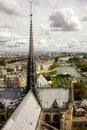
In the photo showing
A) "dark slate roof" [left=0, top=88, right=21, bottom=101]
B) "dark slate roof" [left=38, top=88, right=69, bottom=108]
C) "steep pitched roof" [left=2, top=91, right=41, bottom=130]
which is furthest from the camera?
"dark slate roof" [left=0, top=88, right=21, bottom=101]

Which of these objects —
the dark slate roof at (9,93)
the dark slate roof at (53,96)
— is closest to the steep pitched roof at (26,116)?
the dark slate roof at (53,96)

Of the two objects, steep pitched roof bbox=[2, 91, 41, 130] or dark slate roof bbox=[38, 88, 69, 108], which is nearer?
steep pitched roof bbox=[2, 91, 41, 130]

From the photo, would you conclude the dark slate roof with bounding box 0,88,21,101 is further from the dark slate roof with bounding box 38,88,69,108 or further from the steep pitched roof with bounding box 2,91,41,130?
the steep pitched roof with bounding box 2,91,41,130

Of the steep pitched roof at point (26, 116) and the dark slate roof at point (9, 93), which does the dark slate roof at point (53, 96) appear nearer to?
the steep pitched roof at point (26, 116)

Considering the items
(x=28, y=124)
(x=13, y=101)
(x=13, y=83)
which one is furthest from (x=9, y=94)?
(x=13, y=83)

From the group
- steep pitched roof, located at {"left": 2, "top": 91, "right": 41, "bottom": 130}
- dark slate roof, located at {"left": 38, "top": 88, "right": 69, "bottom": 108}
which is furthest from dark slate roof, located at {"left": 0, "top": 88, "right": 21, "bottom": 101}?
steep pitched roof, located at {"left": 2, "top": 91, "right": 41, "bottom": 130}

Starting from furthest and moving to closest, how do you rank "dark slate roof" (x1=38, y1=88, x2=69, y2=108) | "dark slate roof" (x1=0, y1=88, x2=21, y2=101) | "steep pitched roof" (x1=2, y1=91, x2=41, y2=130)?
"dark slate roof" (x1=0, y1=88, x2=21, y2=101)
"dark slate roof" (x1=38, y1=88, x2=69, y2=108)
"steep pitched roof" (x1=2, y1=91, x2=41, y2=130)
